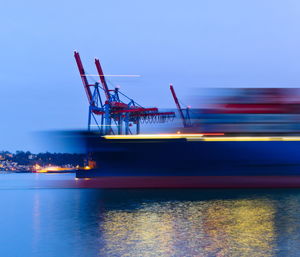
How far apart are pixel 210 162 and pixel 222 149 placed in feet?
3.27

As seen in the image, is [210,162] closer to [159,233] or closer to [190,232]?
[190,232]

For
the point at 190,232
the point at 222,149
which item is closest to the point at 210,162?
the point at 222,149

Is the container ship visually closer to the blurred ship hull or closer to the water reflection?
the blurred ship hull

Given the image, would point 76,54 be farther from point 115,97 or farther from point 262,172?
point 262,172

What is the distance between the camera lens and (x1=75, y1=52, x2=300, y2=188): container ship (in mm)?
25953

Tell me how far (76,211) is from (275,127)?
13.3 m

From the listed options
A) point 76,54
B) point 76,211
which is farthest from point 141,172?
point 76,54

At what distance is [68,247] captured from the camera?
→ 9.71 m

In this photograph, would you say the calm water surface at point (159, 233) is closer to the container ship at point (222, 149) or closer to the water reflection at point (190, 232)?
the water reflection at point (190, 232)

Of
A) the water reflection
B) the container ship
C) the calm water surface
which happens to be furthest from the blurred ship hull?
the water reflection

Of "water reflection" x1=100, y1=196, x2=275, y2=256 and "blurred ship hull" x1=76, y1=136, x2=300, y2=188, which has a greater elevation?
"blurred ship hull" x1=76, y1=136, x2=300, y2=188

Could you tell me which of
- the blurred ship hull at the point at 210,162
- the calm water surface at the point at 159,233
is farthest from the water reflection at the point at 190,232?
the blurred ship hull at the point at 210,162

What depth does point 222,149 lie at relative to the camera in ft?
86.4

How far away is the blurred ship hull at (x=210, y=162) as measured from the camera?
2584 centimetres
